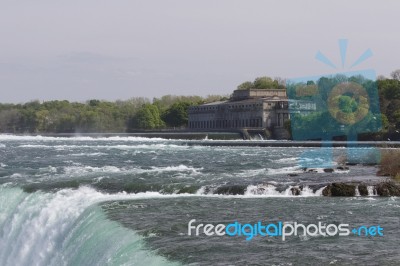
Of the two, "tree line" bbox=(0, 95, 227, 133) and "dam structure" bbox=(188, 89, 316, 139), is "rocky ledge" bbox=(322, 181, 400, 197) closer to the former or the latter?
"dam structure" bbox=(188, 89, 316, 139)

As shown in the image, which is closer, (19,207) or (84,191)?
(19,207)

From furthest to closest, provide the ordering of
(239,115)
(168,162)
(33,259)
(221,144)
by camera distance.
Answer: (239,115) → (221,144) → (168,162) → (33,259)

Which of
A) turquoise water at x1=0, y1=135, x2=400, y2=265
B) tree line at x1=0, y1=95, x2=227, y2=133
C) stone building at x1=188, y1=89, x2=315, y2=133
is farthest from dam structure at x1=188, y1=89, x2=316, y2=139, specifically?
turquoise water at x1=0, y1=135, x2=400, y2=265

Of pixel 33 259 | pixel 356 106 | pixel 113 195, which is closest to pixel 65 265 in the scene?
pixel 33 259

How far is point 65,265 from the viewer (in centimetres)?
1905

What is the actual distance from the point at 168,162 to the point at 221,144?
120ft

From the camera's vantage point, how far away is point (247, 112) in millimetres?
128875

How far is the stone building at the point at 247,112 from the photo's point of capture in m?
121

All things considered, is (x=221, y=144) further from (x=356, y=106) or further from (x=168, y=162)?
(x=168, y=162)

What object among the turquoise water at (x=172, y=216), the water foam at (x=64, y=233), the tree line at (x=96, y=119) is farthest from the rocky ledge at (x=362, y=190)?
the tree line at (x=96, y=119)

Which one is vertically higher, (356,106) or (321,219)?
(356,106)

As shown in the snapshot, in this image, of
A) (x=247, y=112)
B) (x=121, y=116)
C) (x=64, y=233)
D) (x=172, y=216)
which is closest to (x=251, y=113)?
(x=247, y=112)

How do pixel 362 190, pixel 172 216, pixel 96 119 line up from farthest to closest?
pixel 96 119 < pixel 362 190 < pixel 172 216

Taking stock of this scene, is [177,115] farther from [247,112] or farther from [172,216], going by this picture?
[172,216]
